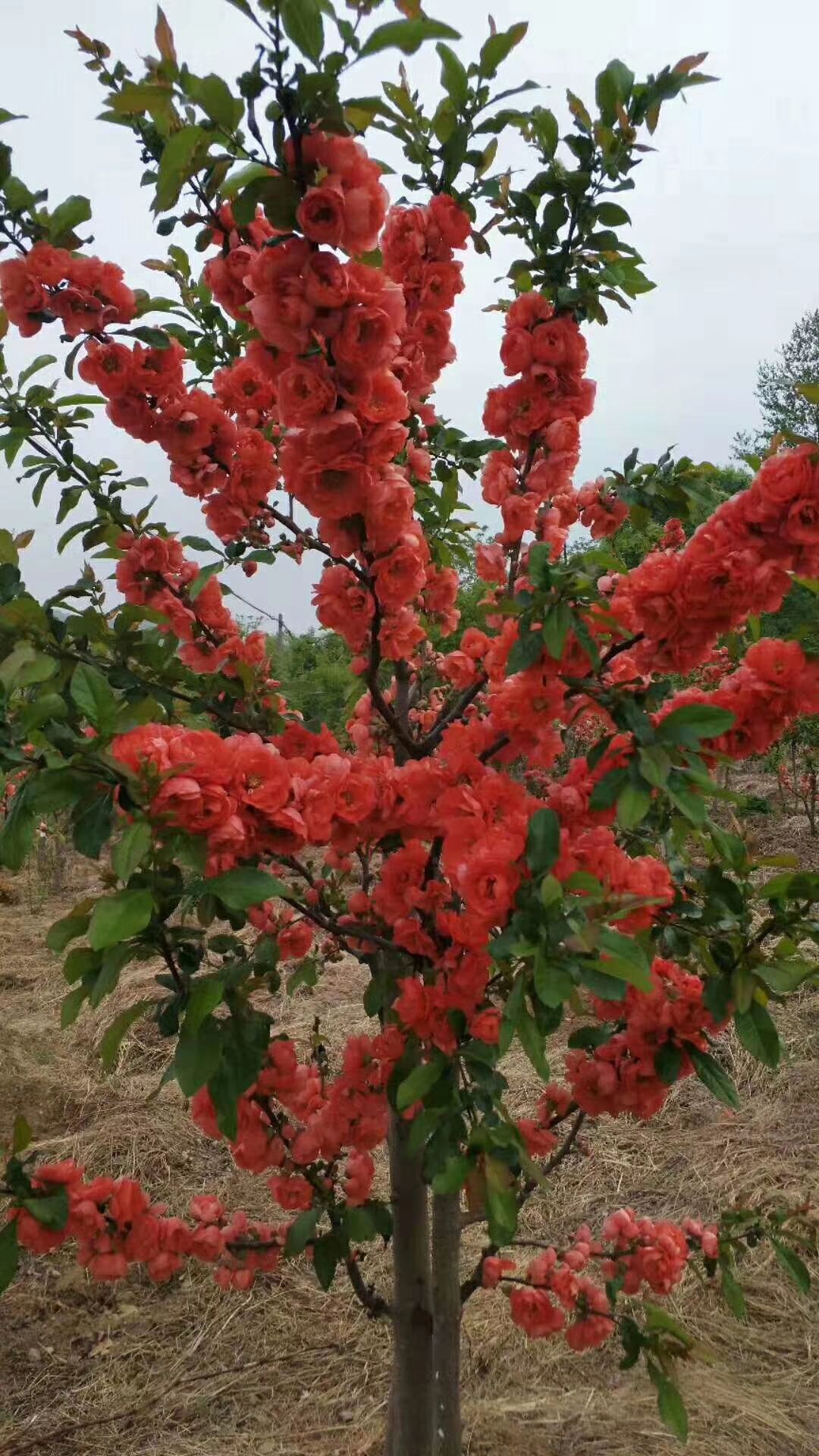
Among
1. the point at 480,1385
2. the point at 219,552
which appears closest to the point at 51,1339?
the point at 480,1385

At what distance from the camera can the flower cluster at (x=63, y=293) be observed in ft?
4.27

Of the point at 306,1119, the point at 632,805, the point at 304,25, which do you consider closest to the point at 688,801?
the point at 632,805

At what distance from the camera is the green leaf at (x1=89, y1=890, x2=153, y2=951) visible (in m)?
0.83

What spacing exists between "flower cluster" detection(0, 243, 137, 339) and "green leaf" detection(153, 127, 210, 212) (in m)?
0.53

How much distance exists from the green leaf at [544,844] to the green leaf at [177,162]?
0.64 meters

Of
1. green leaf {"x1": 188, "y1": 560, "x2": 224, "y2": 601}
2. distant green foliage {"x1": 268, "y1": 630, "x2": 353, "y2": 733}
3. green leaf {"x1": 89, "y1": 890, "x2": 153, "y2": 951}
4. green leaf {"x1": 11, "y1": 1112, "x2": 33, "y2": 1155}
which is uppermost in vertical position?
distant green foliage {"x1": 268, "y1": 630, "x2": 353, "y2": 733}

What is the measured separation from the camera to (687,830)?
132 cm

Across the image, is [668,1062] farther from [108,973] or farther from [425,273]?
[425,273]

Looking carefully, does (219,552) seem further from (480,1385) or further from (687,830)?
(480,1385)

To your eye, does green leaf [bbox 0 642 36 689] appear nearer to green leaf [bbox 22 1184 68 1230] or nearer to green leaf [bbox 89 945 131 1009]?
green leaf [bbox 89 945 131 1009]

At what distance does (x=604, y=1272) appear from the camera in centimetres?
170

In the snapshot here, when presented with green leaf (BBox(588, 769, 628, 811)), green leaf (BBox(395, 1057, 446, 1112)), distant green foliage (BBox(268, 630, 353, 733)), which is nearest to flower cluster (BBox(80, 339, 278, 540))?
green leaf (BBox(588, 769, 628, 811))

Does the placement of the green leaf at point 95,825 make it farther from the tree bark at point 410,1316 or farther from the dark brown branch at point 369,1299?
the dark brown branch at point 369,1299

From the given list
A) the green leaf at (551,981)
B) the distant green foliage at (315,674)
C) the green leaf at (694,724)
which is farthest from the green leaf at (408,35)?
the distant green foliage at (315,674)
